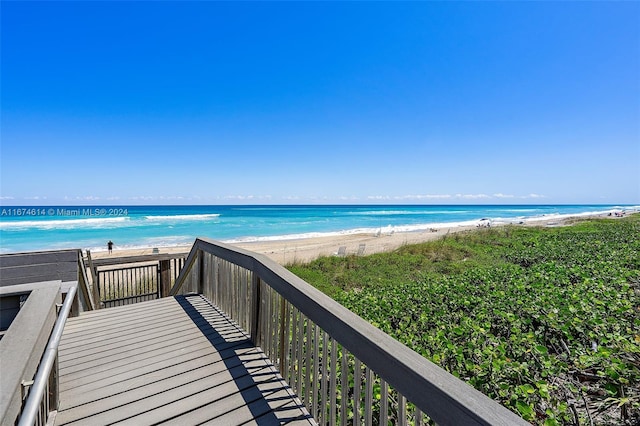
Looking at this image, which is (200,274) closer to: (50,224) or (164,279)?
(164,279)

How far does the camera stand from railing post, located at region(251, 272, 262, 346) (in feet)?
9.65

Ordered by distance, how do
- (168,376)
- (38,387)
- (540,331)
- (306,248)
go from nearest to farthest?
(38,387)
(168,376)
(540,331)
(306,248)

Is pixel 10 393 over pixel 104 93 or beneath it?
beneath

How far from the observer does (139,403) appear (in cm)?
217

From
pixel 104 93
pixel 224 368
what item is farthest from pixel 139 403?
pixel 104 93

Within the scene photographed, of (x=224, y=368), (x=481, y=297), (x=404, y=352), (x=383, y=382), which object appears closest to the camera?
(x=404, y=352)

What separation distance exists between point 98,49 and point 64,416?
12.4 metres

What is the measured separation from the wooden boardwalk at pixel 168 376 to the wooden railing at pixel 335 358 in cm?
20

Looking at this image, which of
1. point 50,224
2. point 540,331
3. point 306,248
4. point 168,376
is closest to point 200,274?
point 168,376

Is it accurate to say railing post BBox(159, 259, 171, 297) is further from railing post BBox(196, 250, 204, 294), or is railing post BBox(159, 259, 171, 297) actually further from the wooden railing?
the wooden railing

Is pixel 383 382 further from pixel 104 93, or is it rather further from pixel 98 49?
pixel 104 93

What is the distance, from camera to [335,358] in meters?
1.77

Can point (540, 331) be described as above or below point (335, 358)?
below

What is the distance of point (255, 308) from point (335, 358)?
4.78 feet
